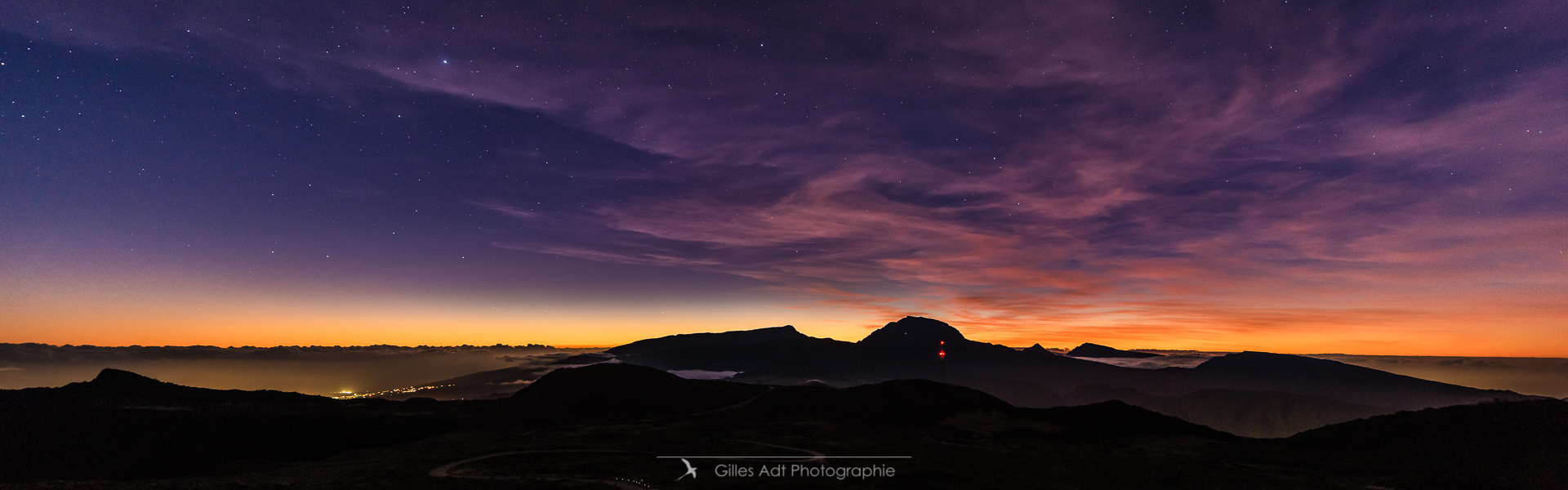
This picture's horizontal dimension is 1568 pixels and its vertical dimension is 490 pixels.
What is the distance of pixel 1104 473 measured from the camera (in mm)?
56688

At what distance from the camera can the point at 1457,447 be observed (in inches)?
2537

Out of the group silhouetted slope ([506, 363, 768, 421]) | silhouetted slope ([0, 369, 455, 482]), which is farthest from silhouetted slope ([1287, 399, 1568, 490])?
silhouetted slope ([0, 369, 455, 482])

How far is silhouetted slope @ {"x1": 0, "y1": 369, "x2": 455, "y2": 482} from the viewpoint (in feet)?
234

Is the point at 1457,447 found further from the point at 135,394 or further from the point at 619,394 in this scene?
the point at 135,394

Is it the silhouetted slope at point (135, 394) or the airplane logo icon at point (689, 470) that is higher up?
the airplane logo icon at point (689, 470)

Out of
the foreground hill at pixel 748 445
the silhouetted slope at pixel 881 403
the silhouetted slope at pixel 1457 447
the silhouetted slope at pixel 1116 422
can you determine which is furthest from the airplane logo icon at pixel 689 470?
the silhouetted slope at pixel 1457 447

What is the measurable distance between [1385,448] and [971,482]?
5418cm

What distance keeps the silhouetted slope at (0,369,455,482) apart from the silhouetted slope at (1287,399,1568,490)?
115 m

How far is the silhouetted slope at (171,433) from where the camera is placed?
71.4 meters

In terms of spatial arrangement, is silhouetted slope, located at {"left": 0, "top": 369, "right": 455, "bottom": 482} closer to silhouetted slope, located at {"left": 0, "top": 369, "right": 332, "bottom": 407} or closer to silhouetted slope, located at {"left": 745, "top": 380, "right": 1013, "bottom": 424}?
silhouetted slope, located at {"left": 0, "top": 369, "right": 332, "bottom": 407}

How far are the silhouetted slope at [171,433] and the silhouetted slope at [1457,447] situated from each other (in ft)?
377

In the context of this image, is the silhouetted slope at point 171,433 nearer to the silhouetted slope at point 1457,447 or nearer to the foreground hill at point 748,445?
the foreground hill at point 748,445

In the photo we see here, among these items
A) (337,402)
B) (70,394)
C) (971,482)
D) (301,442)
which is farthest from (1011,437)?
(70,394)

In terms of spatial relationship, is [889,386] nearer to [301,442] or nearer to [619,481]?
[619,481]
